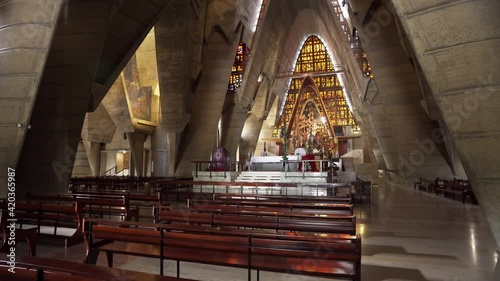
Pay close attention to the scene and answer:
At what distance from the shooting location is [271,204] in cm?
513

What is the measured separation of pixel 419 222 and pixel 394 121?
952 centimetres

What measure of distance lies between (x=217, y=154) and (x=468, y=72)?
1452 centimetres

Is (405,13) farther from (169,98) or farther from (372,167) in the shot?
(372,167)

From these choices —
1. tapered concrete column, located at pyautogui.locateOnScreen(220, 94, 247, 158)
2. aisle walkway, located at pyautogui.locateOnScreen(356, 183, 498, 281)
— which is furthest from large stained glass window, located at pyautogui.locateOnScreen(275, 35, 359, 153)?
aisle walkway, located at pyautogui.locateOnScreen(356, 183, 498, 281)

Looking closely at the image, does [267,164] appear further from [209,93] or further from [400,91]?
[400,91]

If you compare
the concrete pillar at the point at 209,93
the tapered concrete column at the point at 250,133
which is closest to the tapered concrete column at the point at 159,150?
the concrete pillar at the point at 209,93

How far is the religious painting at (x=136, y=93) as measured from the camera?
Result: 16609mm

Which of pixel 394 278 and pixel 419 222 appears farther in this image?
pixel 419 222

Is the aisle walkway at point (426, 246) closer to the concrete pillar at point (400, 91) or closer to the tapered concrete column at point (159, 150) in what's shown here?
the concrete pillar at point (400, 91)

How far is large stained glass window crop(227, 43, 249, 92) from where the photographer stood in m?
24.1

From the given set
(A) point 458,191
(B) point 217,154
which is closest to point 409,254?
(A) point 458,191

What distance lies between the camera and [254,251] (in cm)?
247

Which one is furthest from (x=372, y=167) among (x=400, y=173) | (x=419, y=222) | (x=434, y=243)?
(x=434, y=243)

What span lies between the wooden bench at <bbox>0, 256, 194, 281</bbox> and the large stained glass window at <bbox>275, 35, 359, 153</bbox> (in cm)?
3265
